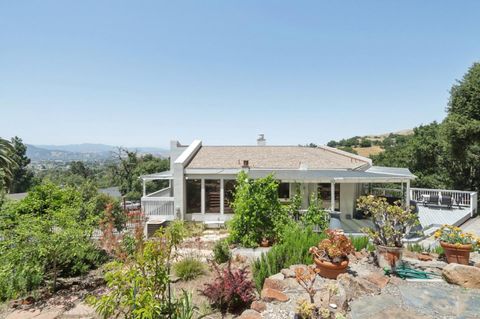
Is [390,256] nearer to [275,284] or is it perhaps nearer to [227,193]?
[275,284]

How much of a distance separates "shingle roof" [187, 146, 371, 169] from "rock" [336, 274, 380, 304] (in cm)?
1354

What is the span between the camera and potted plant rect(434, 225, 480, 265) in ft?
23.6

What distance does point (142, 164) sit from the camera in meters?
55.8

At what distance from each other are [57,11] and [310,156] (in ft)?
→ 61.0

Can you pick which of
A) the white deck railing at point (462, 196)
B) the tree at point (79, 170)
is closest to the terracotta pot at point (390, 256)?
the white deck railing at point (462, 196)

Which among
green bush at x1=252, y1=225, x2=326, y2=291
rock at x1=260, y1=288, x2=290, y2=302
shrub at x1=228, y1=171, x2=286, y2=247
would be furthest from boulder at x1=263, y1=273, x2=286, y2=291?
shrub at x1=228, y1=171, x2=286, y2=247

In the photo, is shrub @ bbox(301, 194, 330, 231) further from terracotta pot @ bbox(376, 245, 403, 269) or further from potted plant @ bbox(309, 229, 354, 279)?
potted plant @ bbox(309, 229, 354, 279)

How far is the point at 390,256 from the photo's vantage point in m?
6.87

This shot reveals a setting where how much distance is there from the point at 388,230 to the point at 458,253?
7.03 ft

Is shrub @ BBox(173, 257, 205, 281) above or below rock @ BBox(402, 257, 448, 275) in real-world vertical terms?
below

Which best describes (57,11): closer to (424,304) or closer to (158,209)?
(158,209)

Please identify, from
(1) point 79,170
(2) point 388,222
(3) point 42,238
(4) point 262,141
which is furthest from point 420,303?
(1) point 79,170

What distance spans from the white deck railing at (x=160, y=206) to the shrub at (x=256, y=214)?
25.4 ft

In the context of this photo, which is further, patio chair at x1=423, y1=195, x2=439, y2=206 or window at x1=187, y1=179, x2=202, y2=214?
patio chair at x1=423, y1=195, x2=439, y2=206
